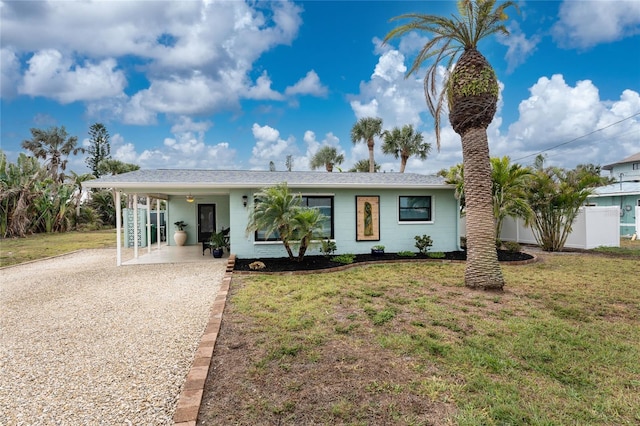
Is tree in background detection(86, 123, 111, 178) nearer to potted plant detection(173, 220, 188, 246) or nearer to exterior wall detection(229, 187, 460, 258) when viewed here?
potted plant detection(173, 220, 188, 246)

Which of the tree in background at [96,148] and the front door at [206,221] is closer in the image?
the front door at [206,221]

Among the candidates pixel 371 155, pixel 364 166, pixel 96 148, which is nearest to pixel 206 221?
pixel 371 155

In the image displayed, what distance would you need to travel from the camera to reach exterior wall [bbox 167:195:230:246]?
15.6m

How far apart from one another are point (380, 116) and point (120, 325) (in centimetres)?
2672

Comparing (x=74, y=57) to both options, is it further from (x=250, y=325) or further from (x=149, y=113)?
(x=250, y=325)

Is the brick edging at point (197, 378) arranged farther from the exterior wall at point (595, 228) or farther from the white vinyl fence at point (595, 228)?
the exterior wall at point (595, 228)

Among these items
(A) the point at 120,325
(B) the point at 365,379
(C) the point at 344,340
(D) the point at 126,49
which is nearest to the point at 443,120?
(C) the point at 344,340

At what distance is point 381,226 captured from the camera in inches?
447

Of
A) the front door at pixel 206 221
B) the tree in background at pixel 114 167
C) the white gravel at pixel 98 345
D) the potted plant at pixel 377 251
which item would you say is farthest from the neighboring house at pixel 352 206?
the tree in background at pixel 114 167

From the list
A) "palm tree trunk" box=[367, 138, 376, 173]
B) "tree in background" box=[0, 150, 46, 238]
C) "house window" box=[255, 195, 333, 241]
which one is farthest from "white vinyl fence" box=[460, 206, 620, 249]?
"tree in background" box=[0, 150, 46, 238]

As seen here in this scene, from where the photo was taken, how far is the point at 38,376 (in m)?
3.33

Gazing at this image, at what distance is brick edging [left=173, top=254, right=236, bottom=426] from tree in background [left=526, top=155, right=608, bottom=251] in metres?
11.8

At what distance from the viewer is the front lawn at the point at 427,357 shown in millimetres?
2613

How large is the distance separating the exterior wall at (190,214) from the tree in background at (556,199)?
13525 mm
